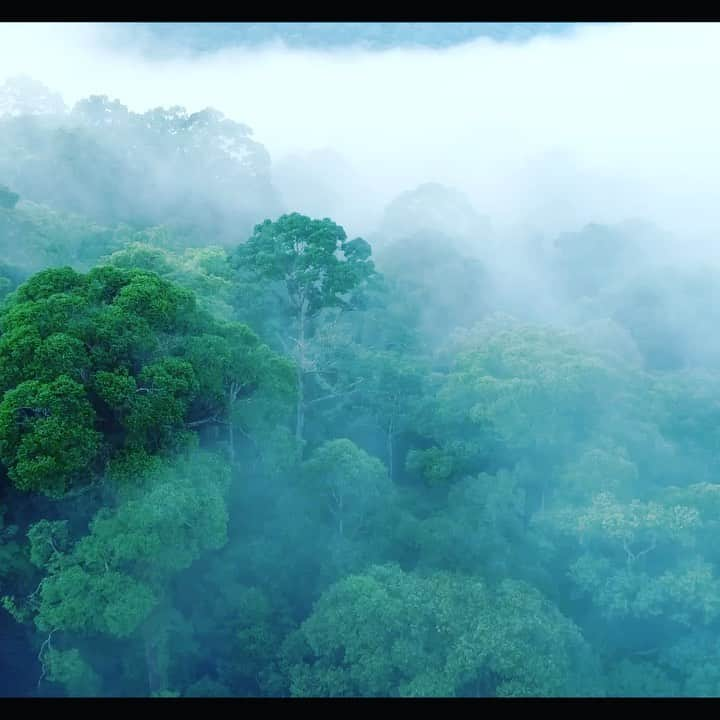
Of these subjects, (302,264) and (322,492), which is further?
(302,264)

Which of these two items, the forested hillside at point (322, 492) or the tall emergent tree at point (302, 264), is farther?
the tall emergent tree at point (302, 264)

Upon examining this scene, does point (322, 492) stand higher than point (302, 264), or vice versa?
point (302, 264)

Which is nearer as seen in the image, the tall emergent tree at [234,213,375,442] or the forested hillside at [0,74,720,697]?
the forested hillside at [0,74,720,697]

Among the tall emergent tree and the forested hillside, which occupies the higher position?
the tall emergent tree
